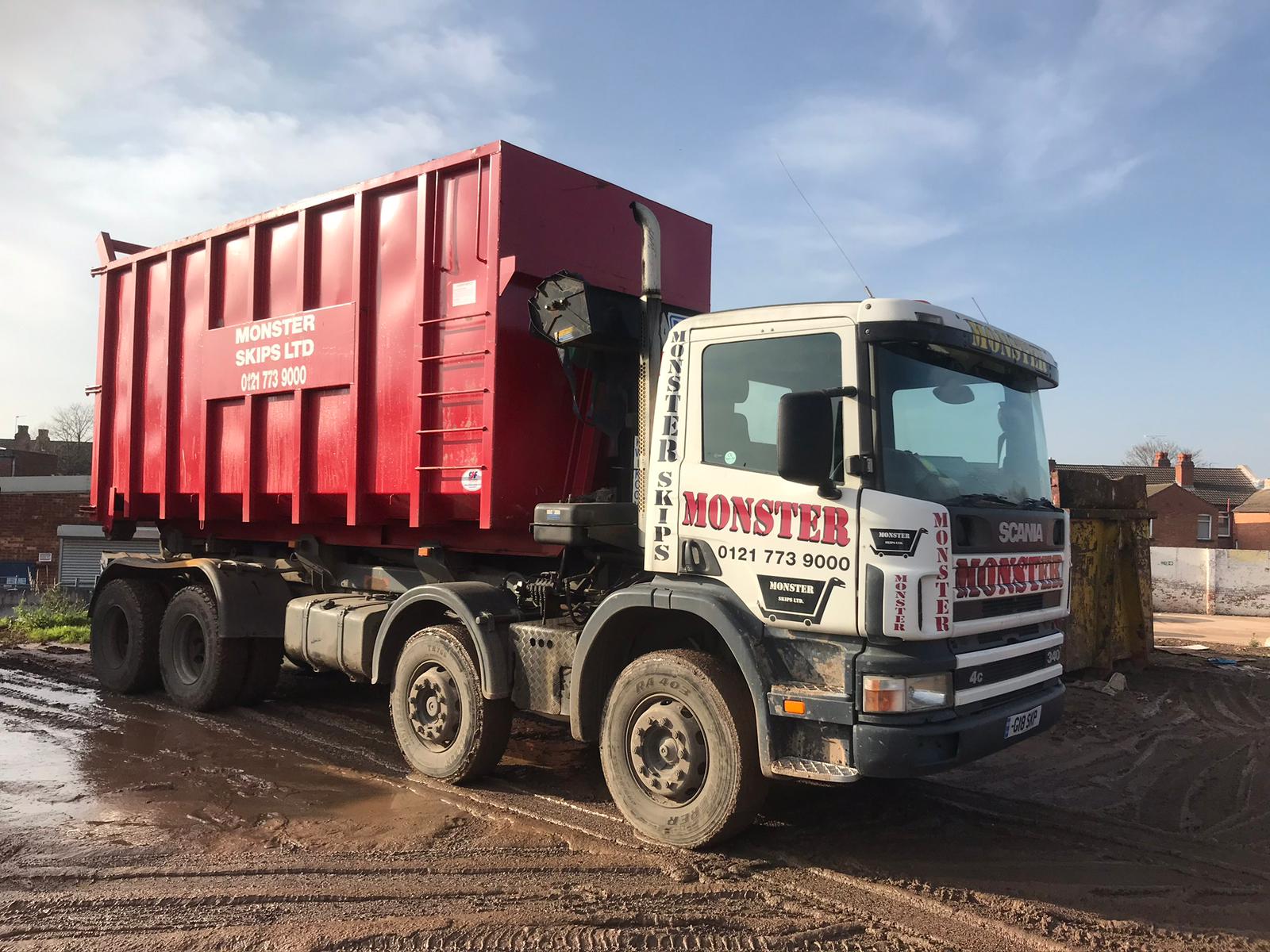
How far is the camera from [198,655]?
7945 mm

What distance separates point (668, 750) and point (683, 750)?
105mm

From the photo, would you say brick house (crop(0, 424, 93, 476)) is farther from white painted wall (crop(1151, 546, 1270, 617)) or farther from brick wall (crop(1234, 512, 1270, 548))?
brick wall (crop(1234, 512, 1270, 548))

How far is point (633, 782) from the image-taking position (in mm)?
4660

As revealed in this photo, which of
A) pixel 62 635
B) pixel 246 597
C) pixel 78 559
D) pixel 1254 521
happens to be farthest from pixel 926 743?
pixel 1254 521

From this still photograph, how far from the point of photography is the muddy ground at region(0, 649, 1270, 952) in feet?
12.0

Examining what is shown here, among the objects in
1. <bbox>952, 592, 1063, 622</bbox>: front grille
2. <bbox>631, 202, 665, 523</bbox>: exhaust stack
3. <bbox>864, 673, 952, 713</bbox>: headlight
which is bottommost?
<bbox>864, 673, 952, 713</bbox>: headlight

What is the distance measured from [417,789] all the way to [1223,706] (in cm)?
713

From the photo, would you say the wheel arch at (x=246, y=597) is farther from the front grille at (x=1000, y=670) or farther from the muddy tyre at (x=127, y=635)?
the front grille at (x=1000, y=670)

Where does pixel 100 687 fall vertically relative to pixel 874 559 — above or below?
below

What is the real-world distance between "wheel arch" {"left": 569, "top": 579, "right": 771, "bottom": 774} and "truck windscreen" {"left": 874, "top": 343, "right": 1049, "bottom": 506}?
3.15 feet

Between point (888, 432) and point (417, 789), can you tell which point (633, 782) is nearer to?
point (417, 789)

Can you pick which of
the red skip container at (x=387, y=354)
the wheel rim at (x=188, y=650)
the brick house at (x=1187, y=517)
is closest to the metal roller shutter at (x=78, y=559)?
the red skip container at (x=387, y=354)

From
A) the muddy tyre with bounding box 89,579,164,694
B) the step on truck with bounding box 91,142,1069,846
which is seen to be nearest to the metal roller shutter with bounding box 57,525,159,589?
the muddy tyre with bounding box 89,579,164,694

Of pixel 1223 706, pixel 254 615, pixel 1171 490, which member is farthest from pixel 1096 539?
pixel 1171 490
